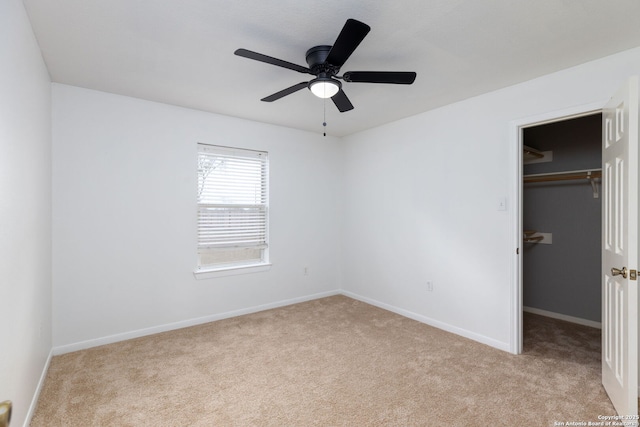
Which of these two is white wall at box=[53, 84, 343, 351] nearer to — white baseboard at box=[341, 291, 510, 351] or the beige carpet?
the beige carpet

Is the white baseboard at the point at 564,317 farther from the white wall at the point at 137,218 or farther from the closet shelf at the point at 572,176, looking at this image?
the white wall at the point at 137,218

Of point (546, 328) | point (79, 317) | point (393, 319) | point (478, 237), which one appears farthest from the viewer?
point (393, 319)

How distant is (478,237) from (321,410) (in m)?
2.23

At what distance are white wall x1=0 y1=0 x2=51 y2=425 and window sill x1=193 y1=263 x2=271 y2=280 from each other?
1.41 metres

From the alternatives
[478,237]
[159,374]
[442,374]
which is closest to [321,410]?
[442,374]

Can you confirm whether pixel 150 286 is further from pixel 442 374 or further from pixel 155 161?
pixel 442 374

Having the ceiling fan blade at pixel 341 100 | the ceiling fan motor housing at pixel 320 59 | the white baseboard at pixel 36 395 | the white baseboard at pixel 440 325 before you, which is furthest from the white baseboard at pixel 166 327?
the ceiling fan motor housing at pixel 320 59

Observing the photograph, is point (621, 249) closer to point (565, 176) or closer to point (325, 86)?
point (565, 176)

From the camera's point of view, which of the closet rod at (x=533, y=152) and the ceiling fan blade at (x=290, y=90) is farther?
the closet rod at (x=533, y=152)

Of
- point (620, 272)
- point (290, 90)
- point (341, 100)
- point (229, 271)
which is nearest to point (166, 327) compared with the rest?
point (229, 271)

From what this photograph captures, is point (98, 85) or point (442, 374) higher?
point (98, 85)

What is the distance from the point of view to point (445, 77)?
111 inches

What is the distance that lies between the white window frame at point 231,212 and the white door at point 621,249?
3381 millimetres

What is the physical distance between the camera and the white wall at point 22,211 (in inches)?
62.3
